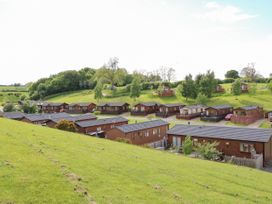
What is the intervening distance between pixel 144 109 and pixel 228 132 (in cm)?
4519

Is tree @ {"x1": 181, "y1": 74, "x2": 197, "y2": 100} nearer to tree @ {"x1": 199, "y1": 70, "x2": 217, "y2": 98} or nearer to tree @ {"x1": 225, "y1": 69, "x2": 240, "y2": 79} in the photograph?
tree @ {"x1": 199, "y1": 70, "x2": 217, "y2": 98}

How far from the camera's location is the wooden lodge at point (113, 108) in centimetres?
8869

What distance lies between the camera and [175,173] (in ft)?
63.0

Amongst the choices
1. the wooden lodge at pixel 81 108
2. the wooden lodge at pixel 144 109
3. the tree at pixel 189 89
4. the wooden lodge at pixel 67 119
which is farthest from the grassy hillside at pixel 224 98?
the wooden lodge at pixel 67 119

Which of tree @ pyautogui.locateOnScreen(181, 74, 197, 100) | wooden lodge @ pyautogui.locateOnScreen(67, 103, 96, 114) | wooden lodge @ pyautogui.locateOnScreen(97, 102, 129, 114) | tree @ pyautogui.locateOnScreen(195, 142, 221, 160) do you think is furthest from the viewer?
wooden lodge @ pyautogui.locateOnScreen(67, 103, 96, 114)

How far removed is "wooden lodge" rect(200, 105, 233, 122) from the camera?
6662 centimetres

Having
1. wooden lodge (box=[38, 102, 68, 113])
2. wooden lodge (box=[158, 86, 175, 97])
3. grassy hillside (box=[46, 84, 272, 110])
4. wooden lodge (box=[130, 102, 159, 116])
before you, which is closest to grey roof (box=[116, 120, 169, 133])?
wooden lodge (box=[130, 102, 159, 116])

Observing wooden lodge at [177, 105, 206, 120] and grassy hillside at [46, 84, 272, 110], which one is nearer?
wooden lodge at [177, 105, 206, 120]

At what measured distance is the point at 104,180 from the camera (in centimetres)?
1473

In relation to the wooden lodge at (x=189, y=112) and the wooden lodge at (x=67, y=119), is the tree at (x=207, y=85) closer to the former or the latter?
the wooden lodge at (x=189, y=112)

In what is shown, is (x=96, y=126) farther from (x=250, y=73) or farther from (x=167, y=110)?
(x=250, y=73)

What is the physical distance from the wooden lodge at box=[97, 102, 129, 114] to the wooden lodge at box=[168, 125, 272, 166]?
47.2 meters

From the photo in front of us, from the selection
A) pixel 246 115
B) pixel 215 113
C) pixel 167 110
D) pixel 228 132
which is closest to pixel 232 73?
pixel 167 110

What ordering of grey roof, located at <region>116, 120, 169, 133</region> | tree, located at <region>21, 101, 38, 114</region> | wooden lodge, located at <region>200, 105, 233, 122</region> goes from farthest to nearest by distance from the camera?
tree, located at <region>21, 101, 38, 114</region> < wooden lodge, located at <region>200, 105, 233, 122</region> < grey roof, located at <region>116, 120, 169, 133</region>
